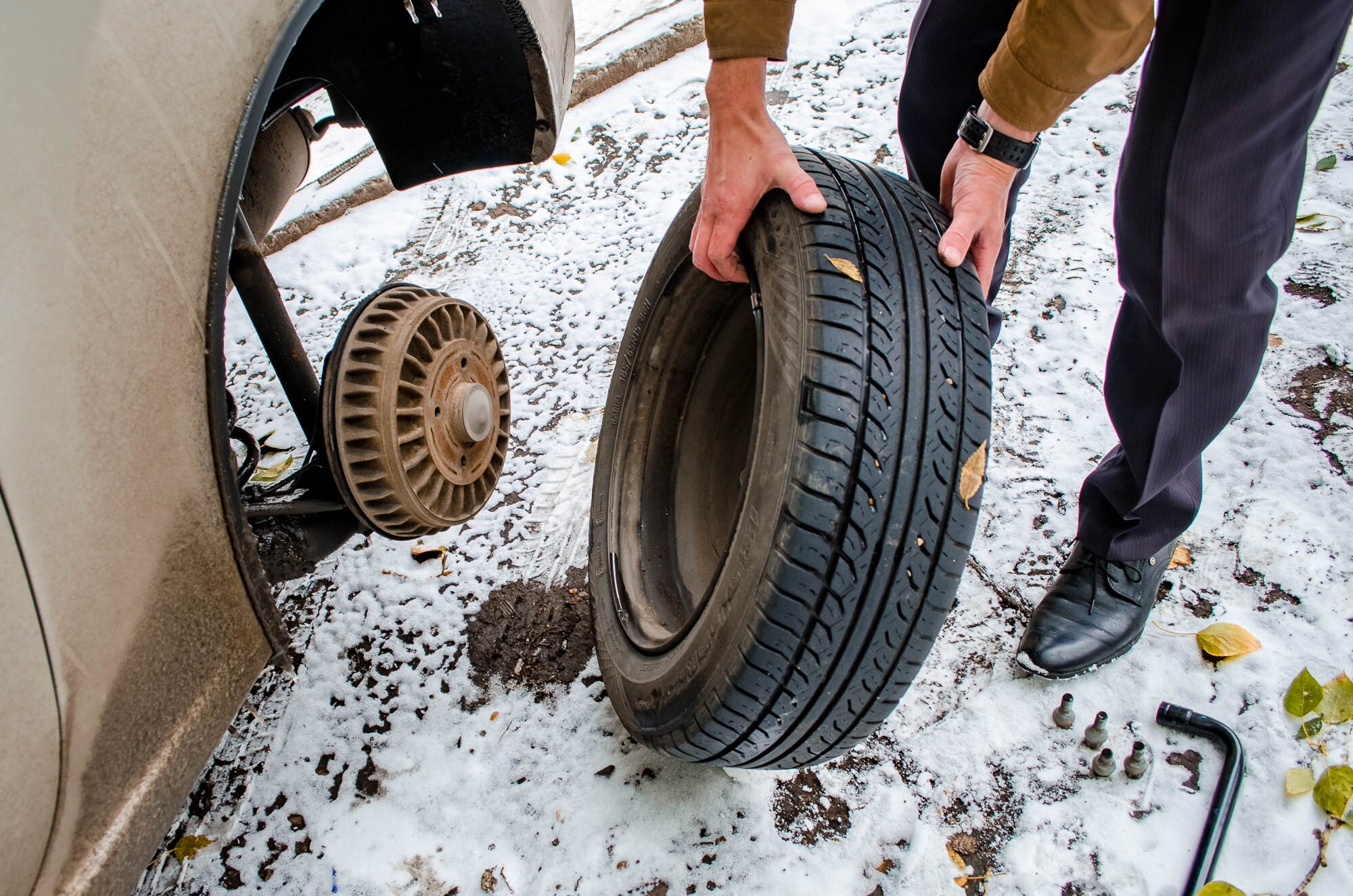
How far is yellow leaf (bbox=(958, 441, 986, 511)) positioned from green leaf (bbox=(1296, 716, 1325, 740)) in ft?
3.25

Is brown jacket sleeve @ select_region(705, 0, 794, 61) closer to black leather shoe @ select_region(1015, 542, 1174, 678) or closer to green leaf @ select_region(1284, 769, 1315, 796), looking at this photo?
black leather shoe @ select_region(1015, 542, 1174, 678)

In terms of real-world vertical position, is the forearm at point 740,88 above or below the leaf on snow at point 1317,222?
above

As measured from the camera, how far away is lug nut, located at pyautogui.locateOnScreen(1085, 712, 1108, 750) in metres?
1.65

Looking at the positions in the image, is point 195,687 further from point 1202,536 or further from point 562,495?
point 1202,536

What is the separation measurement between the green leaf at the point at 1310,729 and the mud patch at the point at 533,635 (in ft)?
4.86

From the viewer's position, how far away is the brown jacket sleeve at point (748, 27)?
54.9 inches

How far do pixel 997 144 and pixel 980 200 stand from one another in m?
0.10

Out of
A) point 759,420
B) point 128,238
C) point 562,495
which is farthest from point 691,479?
point 128,238

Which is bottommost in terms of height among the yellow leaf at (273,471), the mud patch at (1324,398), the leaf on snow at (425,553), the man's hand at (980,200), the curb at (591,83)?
the mud patch at (1324,398)

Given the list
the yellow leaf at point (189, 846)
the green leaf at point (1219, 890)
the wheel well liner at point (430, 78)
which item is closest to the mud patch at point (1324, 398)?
the green leaf at point (1219, 890)

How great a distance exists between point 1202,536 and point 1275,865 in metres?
0.79

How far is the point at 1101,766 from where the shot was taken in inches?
63.9

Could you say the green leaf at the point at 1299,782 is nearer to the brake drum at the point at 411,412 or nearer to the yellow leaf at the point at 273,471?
the brake drum at the point at 411,412

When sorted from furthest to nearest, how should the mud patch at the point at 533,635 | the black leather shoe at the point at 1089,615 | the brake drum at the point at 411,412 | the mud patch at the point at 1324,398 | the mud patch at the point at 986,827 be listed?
the mud patch at the point at 1324,398
the mud patch at the point at 533,635
the black leather shoe at the point at 1089,615
the brake drum at the point at 411,412
the mud patch at the point at 986,827
